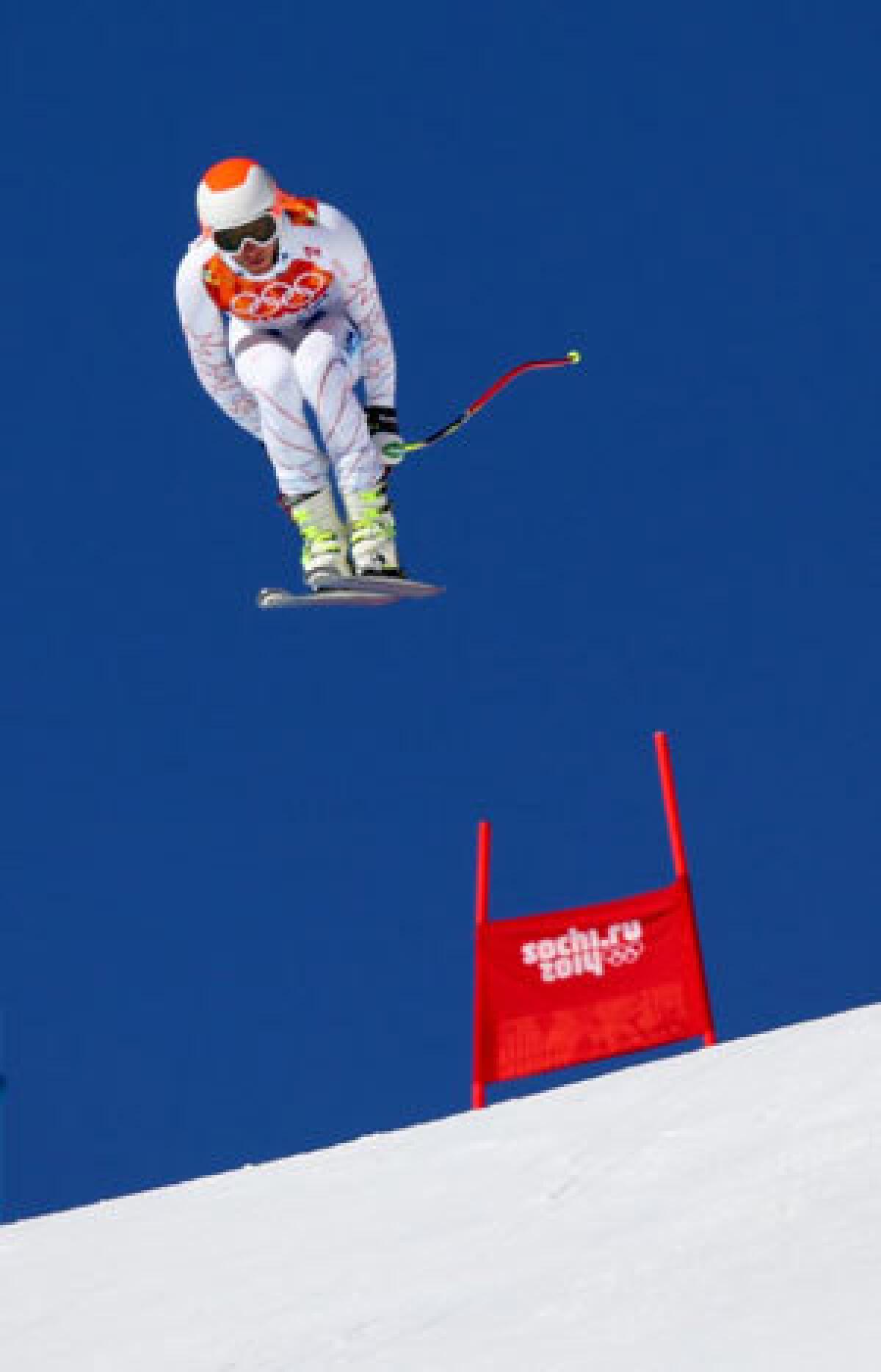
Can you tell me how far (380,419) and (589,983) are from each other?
2.51 meters

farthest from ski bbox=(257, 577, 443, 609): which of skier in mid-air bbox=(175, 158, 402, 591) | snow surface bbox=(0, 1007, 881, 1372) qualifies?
snow surface bbox=(0, 1007, 881, 1372)

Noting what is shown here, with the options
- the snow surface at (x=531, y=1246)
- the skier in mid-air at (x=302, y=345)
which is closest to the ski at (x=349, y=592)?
the skier in mid-air at (x=302, y=345)

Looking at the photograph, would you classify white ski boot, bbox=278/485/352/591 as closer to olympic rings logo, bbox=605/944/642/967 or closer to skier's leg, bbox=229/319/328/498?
skier's leg, bbox=229/319/328/498

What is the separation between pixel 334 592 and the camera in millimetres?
6090

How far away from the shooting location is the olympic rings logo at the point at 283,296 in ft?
19.6

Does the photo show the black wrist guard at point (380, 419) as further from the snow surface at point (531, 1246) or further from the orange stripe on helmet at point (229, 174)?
the snow surface at point (531, 1246)

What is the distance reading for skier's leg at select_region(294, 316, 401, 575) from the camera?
19.7ft

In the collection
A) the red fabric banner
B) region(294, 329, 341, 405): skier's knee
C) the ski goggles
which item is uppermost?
the ski goggles

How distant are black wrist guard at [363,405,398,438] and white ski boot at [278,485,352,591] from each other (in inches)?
10.0

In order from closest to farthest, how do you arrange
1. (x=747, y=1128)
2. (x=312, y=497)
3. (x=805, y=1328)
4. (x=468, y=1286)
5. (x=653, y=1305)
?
(x=805, y=1328) → (x=653, y=1305) → (x=468, y=1286) → (x=747, y=1128) → (x=312, y=497)

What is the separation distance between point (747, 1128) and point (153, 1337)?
3.76 ft

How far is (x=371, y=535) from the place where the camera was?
6.15 metres

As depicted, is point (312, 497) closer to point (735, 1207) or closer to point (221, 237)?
point (221, 237)

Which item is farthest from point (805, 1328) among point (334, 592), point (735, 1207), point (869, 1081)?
point (334, 592)
